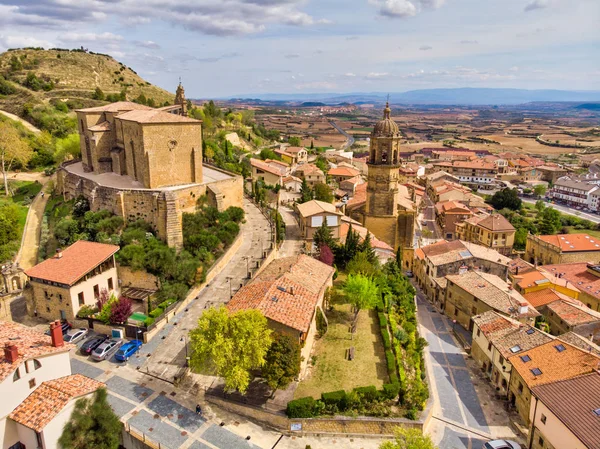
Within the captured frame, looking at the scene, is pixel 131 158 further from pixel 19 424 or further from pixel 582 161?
pixel 582 161

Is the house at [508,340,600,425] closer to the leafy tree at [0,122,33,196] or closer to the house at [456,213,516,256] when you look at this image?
the house at [456,213,516,256]

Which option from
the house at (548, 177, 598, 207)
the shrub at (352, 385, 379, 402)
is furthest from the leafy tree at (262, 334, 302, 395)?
the house at (548, 177, 598, 207)

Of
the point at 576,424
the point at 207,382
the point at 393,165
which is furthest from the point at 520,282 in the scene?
the point at 207,382

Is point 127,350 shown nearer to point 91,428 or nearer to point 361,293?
point 91,428

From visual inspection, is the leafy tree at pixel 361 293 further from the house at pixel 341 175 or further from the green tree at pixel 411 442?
the house at pixel 341 175

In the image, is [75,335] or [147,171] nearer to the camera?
[75,335]

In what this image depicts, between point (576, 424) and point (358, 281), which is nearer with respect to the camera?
point (576, 424)

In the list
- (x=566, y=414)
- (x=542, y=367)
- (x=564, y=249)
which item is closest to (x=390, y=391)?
(x=566, y=414)

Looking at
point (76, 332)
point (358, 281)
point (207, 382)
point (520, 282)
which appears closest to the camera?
point (207, 382)
